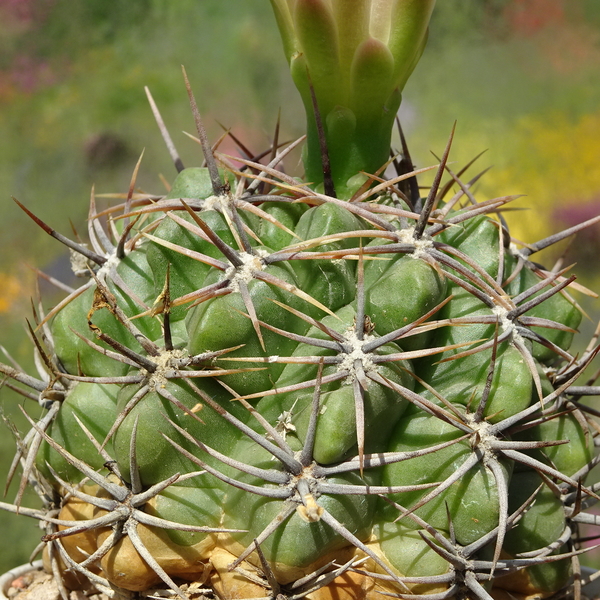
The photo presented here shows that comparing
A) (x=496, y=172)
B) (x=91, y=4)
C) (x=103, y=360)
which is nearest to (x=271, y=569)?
(x=103, y=360)

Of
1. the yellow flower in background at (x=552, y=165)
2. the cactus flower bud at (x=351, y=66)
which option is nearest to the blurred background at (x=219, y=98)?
the yellow flower in background at (x=552, y=165)

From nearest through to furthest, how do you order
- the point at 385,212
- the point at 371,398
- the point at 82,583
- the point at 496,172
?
the point at 371,398 < the point at 385,212 < the point at 82,583 < the point at 496,172

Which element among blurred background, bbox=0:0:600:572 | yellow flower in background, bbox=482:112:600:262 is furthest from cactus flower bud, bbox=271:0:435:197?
yellow flower in background, bbox=482:112:600:262

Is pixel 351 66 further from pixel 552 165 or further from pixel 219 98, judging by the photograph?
pixel 219 98

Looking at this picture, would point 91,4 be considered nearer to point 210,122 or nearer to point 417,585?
point 210,122

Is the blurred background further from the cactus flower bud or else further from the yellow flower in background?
the cactus flower bud

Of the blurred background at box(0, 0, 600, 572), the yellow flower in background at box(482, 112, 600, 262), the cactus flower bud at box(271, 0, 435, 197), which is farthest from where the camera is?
the blurred background at box(0, 0, 600, 572)

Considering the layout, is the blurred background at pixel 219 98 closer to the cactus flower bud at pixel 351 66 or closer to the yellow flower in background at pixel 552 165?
the yellow flower in background at pixel 552 165

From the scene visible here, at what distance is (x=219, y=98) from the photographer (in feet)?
21.4

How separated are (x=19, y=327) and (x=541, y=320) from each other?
4.80m

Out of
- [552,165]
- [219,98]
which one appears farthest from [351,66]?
[219,98]

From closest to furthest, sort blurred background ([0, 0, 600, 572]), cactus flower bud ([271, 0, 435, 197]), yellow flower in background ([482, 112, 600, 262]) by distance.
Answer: cactus flower bud ([271, 0, 435, 197])
yellow flower in background ([482, 112, 600, 262])
blurred background ([0, 0, 600, 572])

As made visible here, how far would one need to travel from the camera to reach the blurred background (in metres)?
5.76

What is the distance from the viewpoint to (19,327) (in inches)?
204
